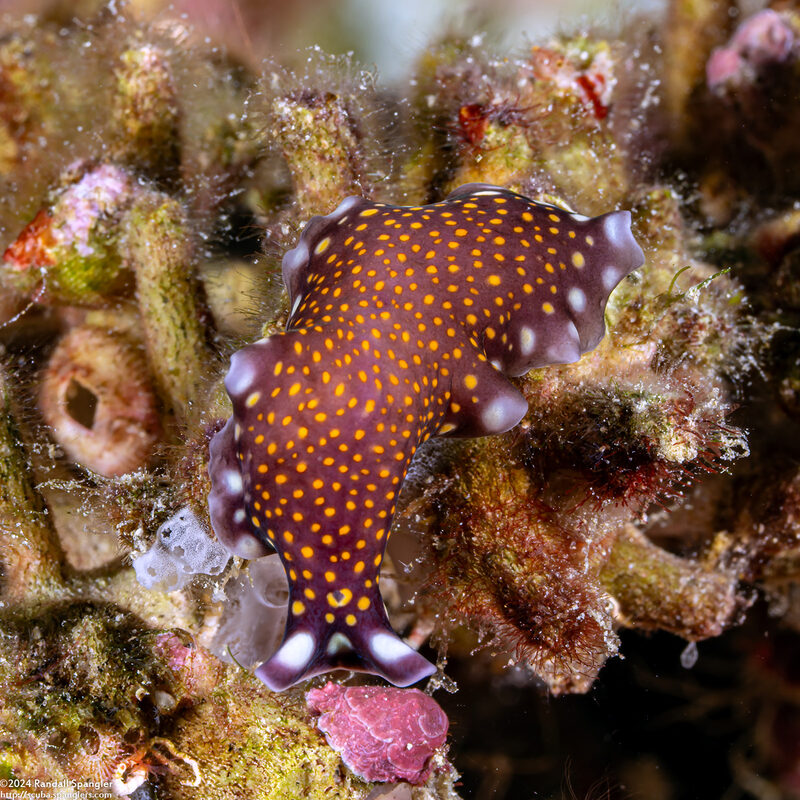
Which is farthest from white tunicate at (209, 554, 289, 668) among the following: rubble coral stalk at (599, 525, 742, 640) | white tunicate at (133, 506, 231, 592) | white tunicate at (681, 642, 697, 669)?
white tunicate at (681, 642, 697, 669)

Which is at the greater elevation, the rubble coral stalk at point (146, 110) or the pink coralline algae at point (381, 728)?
the rubble coral stalk at point (146, 110)

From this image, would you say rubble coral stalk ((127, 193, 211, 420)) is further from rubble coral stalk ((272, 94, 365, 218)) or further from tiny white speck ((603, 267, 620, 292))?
tiny white speck ((603, 267, 620, 292))

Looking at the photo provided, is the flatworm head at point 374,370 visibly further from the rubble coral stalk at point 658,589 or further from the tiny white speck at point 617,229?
the rubble coral stalk at point 658,589

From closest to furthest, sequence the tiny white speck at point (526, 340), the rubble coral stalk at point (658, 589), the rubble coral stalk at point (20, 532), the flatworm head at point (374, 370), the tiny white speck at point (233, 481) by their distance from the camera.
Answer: the flatworm head at point (374, 370) → the tiny white speck at point (233, 481) → the tiny white speck at point (526, 340) → the rubble coral stalk at point (20, 532) → the rubble coral stalk at point (658, 589)

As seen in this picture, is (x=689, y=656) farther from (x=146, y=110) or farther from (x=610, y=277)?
(x=146, y=110)

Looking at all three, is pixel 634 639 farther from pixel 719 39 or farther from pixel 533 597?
pixel 719 39

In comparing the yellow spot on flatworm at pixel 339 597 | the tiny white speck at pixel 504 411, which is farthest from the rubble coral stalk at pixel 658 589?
the yellow spot on flatworm at pixel 339 597
